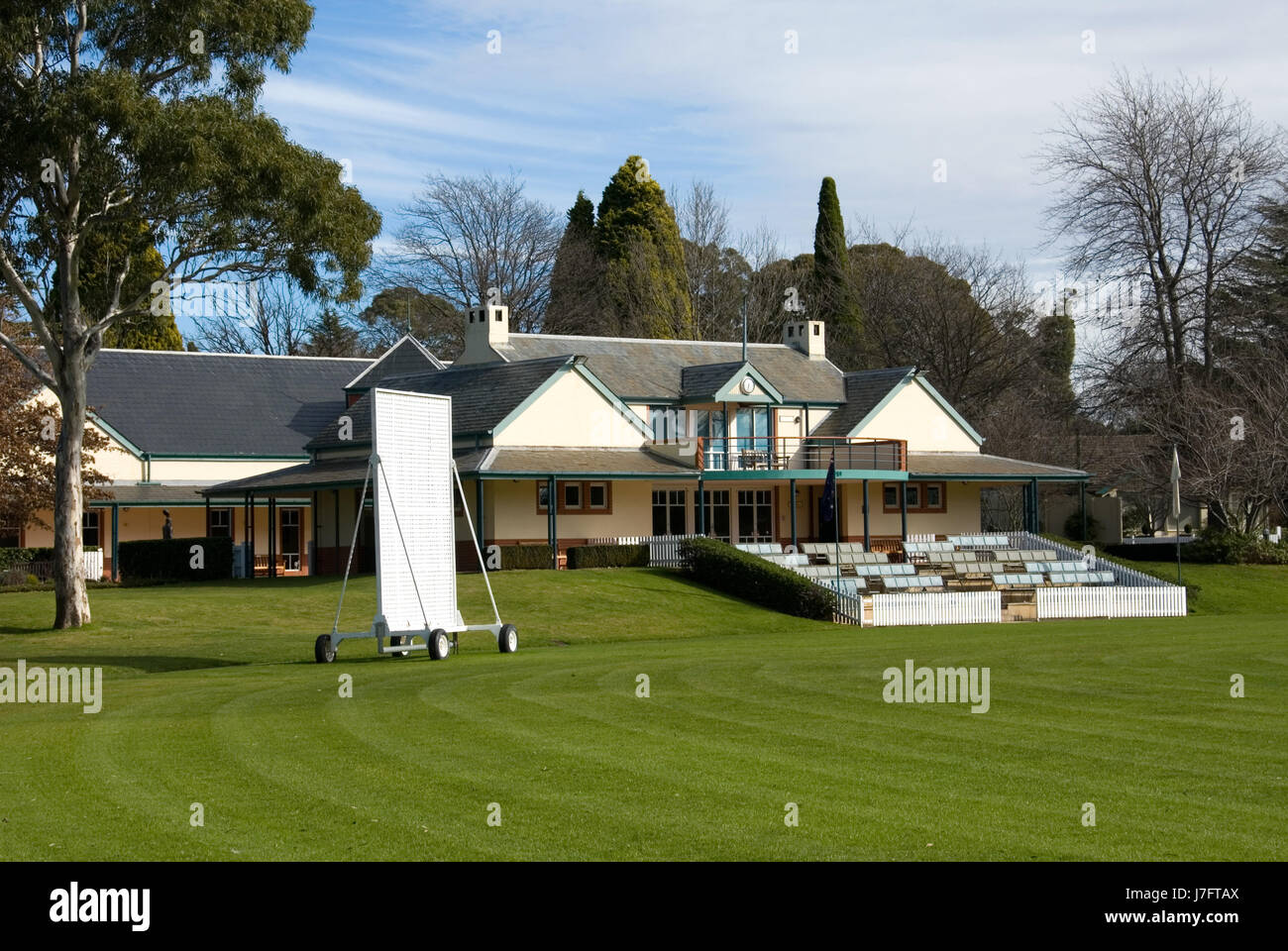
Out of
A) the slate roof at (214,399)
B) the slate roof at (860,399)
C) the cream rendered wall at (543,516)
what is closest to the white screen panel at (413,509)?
the cream rendered wall at (543,516)

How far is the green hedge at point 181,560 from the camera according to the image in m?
42.8

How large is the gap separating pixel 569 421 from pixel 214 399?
60.6 feet

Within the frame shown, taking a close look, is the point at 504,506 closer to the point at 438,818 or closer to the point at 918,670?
the point at 918,670

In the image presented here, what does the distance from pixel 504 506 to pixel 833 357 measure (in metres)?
33.7

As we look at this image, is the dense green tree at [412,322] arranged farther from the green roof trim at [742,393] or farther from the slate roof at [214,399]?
the green roof trim at [742,393]

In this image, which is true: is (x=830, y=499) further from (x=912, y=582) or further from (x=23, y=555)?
(x=23, y=555)

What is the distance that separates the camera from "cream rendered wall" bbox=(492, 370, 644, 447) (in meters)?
43.5

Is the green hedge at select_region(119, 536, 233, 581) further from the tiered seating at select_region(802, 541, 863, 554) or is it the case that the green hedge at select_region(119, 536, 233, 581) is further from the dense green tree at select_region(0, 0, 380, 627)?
the tiered seating at select_region(802, 541, 863, 554)

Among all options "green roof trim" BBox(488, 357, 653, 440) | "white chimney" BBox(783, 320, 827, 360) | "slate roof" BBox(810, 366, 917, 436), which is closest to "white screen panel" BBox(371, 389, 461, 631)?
"green roof trim" BBox(488, 357, 653, 440)

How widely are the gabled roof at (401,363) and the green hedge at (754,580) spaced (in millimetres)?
18937

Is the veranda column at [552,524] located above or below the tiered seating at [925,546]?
above

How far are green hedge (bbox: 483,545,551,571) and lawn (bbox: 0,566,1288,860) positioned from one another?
49.3 ft

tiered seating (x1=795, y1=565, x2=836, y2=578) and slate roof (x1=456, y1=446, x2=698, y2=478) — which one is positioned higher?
slate roof (x1=456, y1=446, x2=698, y2=478)

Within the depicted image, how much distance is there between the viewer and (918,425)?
53125 millimetres
